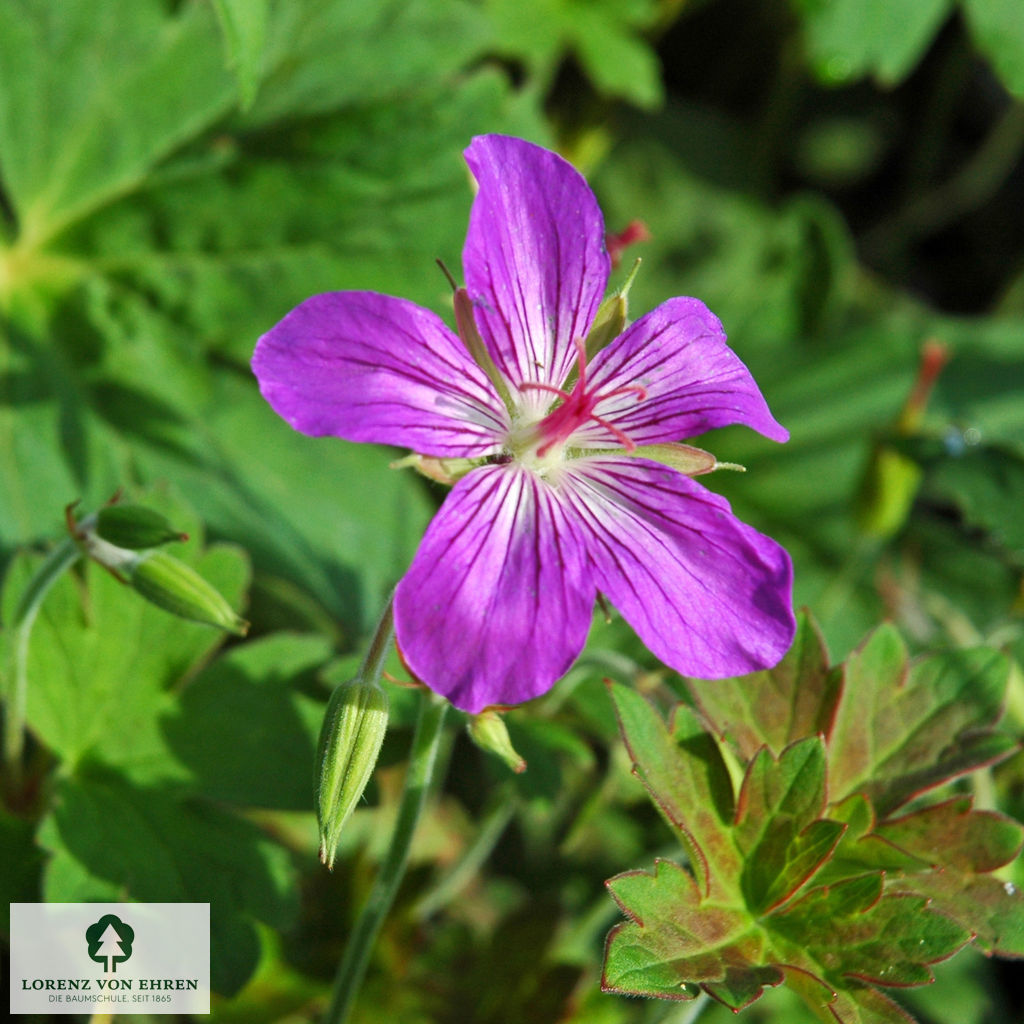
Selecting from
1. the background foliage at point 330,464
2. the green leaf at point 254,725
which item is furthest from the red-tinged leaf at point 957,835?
the green leaf at point 254,725

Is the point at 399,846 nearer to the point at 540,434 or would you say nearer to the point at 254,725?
the point at 254,725

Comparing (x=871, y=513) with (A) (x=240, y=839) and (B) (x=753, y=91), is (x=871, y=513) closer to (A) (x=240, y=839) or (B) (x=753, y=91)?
(A) (x=240, y=839)

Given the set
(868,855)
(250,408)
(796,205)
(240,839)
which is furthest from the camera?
(796,205)

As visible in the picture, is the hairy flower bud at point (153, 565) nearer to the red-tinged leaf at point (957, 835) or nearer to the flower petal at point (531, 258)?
the flower petal at point (531, 258)

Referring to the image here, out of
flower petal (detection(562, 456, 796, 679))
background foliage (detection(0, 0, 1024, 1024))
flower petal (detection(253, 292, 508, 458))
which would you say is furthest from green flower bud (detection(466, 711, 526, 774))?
background foliage (detection(0, 0, 1024, 1024))

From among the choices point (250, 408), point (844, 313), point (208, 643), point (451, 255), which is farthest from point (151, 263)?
point (844, 313)

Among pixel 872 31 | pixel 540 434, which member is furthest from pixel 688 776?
pixel 872 31
